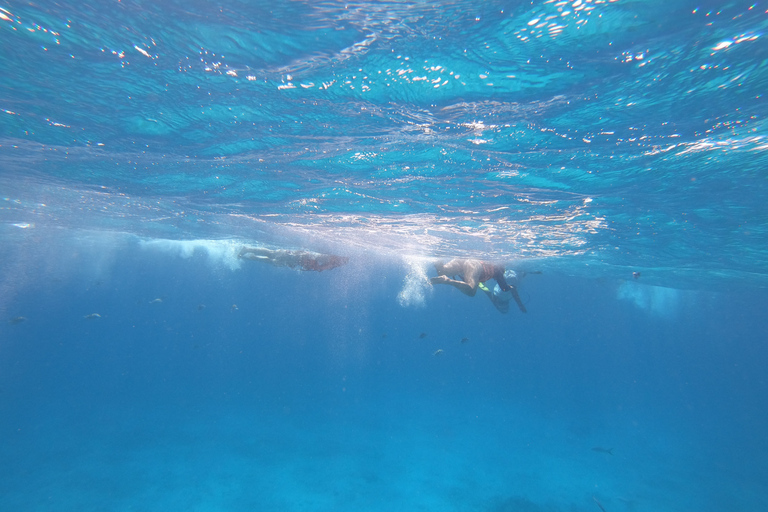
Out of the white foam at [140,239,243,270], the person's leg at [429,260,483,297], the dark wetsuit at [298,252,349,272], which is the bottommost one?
A: the person's leg at [429,260,483,297]

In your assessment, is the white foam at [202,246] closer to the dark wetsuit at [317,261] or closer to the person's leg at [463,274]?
the dark wetsuit at [317,261]

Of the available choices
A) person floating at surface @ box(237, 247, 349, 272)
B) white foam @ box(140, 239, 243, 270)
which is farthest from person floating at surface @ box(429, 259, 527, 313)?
white foam @ box(140, 239, 243, 270)

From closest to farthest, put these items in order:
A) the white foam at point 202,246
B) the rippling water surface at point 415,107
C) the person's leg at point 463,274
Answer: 1. the rippling water surface at point 415,107
2. the person's leg at point 463,274
3. the white foam at point 202,246

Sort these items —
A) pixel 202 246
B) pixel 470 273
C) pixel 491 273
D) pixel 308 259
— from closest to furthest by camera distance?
pixel 470 273
pixel 491 273
pixel 308 259
pixel 202 246

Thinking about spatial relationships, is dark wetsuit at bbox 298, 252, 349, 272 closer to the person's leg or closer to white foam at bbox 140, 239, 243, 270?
the person's leg

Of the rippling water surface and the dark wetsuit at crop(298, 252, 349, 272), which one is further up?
the rippling water surface

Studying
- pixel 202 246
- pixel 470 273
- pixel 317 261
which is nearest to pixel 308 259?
pixel 317 261

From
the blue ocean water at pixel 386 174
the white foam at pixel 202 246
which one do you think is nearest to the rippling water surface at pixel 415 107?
the blue ocean water at pixel 386 174

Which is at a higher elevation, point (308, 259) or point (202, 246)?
point (202, 246)

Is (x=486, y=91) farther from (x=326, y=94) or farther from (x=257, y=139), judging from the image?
(x=257, y=139)

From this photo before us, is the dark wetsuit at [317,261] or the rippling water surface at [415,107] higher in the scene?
the rippling water surface at [415,107]

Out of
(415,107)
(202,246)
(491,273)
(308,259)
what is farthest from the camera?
(202,246)

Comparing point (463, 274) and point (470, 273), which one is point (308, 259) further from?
point (470, 273)

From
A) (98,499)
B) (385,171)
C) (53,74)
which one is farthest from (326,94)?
(98,499)
